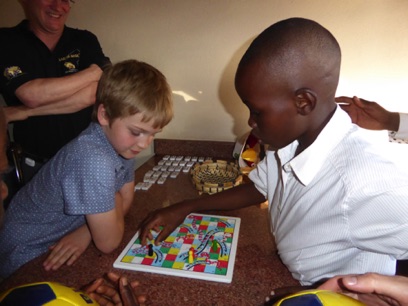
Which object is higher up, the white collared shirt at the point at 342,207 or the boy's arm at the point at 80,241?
the white collared shirt at the point at 342,207

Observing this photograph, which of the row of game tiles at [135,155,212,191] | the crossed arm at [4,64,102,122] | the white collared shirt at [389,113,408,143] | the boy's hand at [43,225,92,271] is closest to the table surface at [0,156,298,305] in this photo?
the boy's hand at [43,225,92,271]

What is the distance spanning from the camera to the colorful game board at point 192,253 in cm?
67

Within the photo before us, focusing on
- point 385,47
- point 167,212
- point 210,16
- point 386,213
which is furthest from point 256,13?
point 386,213

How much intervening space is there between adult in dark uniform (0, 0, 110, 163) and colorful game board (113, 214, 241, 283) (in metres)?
0.58

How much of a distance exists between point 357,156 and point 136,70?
58 centimetres

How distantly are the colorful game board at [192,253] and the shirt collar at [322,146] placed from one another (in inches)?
10.4

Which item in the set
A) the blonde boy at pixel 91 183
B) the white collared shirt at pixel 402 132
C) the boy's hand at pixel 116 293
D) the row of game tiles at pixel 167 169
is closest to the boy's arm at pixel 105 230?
the blonde boy at pixel 91 183

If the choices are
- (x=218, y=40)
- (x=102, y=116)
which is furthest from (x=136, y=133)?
(x=218, y=40)

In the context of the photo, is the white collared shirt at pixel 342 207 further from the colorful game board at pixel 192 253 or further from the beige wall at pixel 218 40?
the beige wall at pixel 218 40

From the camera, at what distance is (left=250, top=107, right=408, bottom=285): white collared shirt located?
49 cm

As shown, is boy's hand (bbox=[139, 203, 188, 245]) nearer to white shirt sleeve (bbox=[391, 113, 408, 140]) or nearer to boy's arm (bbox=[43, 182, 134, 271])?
boy's arm (bbox=[43, 182, 134, 271])

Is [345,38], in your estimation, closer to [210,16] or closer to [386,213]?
[210,16]

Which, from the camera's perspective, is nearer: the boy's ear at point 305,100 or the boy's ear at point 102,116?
the boy's ear at point 305,100

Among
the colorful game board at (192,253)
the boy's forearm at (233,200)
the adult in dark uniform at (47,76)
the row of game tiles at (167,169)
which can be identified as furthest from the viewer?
the row of game tiles at (167,169)
